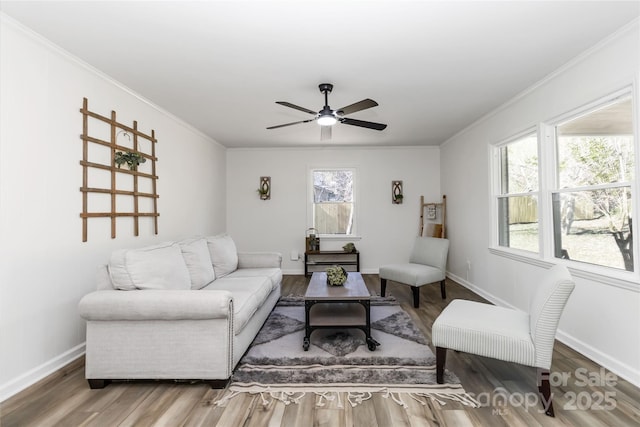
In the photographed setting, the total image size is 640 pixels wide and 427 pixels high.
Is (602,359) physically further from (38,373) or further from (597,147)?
(38,373)

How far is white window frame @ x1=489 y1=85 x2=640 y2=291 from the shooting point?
2.24 meters

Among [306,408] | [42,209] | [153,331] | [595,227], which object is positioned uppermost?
[42,209]

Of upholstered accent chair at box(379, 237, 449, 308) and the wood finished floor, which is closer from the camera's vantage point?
the wood finished floor

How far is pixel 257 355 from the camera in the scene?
2.62 meters

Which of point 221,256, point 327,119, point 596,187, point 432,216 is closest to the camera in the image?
point 596,187

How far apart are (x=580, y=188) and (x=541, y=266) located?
0.87 m

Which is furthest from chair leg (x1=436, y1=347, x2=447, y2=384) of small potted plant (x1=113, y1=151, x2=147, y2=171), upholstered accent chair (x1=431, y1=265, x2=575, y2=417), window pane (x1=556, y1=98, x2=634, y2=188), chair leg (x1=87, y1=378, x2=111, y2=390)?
small potted plant (x1=113, y1=151, x2=147, y2=171)

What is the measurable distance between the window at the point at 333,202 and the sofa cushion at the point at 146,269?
12.1 ft

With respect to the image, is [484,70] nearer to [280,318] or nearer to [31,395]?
[280,318]

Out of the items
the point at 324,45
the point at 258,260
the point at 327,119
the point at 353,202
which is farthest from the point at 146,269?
the point at 353,202

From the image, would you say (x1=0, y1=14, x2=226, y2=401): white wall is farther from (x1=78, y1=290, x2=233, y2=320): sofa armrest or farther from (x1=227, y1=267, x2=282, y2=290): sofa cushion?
(x1=227, y1=267, x2=282, y2=290): sofa cushion

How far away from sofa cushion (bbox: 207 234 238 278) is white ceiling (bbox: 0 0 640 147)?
1622 mm

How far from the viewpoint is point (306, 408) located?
196cm

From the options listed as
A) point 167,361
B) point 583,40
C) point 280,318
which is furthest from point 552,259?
point 167,361
